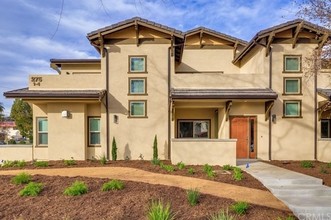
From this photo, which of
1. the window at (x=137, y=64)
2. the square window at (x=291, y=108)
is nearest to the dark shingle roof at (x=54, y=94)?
the window at (x=137, y=64)

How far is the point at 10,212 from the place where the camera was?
18.4 feet

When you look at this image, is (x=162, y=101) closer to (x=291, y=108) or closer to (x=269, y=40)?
(x=269, y=40)

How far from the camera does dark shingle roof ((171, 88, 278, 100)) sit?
43.1 ft

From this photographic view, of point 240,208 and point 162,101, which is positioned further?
point 162,101

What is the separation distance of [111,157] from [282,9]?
10821mm

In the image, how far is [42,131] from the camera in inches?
590

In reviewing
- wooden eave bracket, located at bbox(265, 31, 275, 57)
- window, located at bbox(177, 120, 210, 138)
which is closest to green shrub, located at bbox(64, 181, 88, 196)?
window, located at bbox(177, 120, 210, 138)

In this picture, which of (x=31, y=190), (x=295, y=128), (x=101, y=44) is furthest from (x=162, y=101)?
(x=31, y=190)

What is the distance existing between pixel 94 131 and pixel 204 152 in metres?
6.52

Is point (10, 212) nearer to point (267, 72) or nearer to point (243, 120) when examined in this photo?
point (243, 120)

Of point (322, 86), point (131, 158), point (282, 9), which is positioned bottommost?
point (131, 158)

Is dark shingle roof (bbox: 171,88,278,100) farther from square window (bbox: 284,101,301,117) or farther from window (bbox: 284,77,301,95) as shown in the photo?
square window (bbox: 284,101,301,117)

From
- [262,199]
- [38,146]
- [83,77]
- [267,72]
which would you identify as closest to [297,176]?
[262,199]

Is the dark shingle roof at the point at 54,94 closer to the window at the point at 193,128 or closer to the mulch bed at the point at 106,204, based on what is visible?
the window at the point at 193,128
